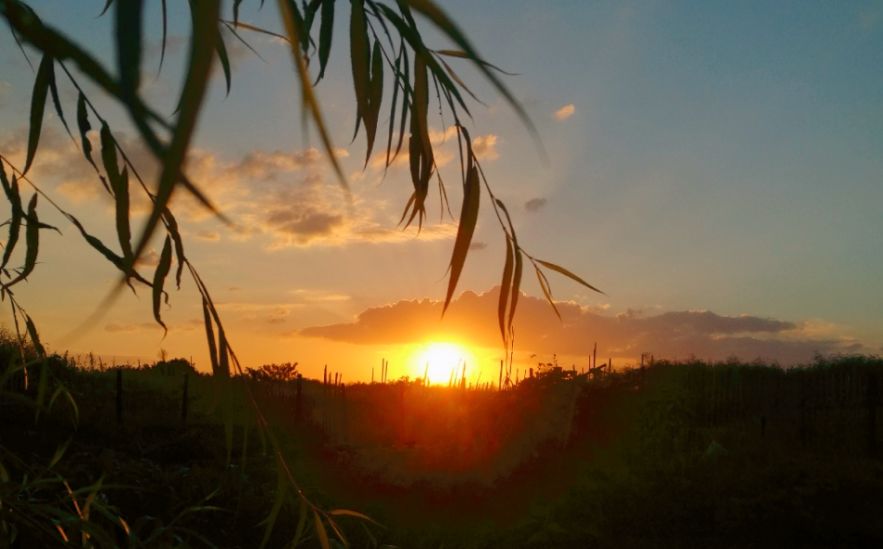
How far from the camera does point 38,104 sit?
1.35 metres

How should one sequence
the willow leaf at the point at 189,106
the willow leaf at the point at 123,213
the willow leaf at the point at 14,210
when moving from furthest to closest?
the willow leaf at the point at 14,210
the willow leaf at the point at 123,213
the willow leaf at the point at 189,106

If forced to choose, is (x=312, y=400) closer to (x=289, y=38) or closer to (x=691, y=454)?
(x=691, y=454)

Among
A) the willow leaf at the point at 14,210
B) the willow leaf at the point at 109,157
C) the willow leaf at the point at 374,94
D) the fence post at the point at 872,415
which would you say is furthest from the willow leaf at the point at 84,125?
the fence post at the point at 872,415

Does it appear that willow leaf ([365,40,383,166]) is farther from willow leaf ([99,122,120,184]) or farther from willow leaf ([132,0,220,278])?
willow leaf ([132,0,220,278])

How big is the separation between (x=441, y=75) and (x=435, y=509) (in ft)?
17.6

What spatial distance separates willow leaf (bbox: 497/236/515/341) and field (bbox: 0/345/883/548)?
1.25 m

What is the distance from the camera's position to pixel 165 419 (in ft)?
29.6

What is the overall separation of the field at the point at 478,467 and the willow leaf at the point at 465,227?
1.33m

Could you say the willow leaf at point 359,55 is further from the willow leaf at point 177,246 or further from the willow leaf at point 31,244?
the willow leaf at point 31,244

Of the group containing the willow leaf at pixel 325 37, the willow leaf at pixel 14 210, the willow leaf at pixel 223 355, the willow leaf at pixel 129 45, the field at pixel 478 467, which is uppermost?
the willow leaf at pixel 325 37

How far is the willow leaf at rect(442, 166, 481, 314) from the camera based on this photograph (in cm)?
99

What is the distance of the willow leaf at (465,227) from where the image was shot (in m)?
0.99

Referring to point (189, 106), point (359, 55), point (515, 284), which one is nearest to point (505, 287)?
point (515, 284)

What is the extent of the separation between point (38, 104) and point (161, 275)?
1.11 ft
